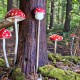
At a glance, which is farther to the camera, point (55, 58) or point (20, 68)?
point (55, 58)

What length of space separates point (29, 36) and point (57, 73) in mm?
974

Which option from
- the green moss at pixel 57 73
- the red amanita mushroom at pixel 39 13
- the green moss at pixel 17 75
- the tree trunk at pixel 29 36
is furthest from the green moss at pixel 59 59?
the red amanita mushroom at pixel 39 13

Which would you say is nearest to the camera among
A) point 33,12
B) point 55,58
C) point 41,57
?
point 33,12

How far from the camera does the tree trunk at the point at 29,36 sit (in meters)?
3.99

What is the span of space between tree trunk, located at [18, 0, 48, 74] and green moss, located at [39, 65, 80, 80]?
0.86ft

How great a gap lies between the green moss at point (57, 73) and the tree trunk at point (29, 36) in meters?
0.26

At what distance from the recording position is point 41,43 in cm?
418

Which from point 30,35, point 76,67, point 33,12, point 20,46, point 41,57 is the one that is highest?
point 33,12

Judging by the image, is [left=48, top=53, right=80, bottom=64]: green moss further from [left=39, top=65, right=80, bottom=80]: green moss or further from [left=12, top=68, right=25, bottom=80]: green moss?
[left=12, top=68, right=25, bottom=80]: green moss

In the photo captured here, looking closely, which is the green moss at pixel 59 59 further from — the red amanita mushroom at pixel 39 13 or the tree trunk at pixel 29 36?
the red amanita mushroom at pixel 39 13

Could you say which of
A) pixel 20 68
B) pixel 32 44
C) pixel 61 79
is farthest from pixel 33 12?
pixel 61 79

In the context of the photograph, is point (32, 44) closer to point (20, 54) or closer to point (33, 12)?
point (20, 54)

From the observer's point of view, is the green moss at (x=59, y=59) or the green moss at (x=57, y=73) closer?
the green moss at (x=57, y=73)

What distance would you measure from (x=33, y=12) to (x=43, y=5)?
289 mm
